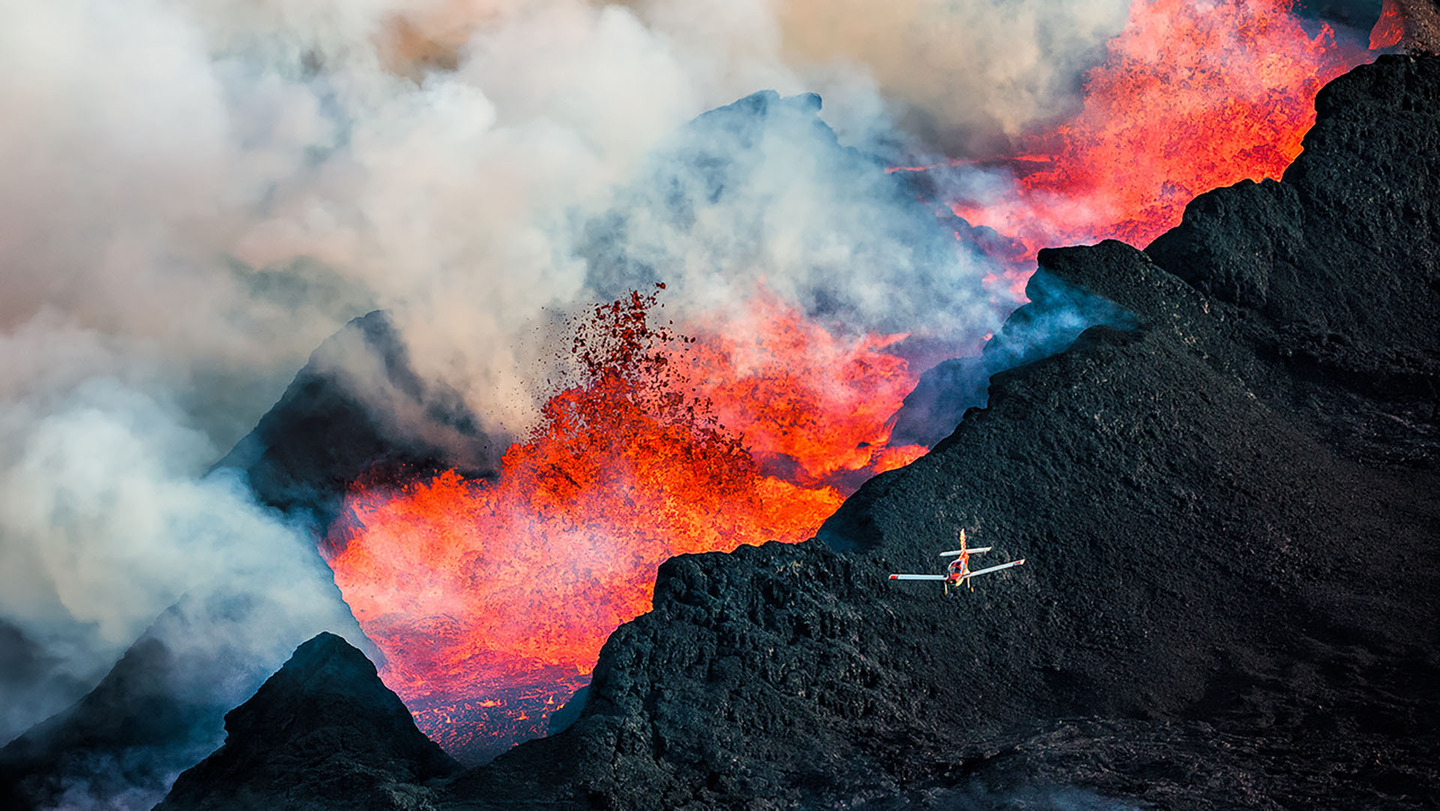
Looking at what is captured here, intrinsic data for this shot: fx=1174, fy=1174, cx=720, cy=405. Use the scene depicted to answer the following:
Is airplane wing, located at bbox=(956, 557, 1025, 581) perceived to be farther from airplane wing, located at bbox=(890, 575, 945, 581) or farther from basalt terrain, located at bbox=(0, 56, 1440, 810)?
airplane wing, located at bbox=(890, 575, 945, 581)

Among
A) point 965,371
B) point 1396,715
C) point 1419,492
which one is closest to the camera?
point 1396,715

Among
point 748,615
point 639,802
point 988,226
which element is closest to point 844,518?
point 748,615

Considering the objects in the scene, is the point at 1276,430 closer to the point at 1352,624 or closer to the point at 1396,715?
the point at 1352,624

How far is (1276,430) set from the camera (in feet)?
72.6

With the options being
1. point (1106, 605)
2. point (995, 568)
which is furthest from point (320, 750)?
point (1106, 605)

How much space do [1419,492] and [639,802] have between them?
52.1ft

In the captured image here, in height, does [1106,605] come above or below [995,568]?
below

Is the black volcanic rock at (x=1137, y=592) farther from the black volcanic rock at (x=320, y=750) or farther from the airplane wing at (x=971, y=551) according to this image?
the black volcanic rock at (x=320, y=750)

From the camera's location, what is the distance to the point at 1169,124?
32.9 meters

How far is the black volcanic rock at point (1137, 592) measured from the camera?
15055 mm

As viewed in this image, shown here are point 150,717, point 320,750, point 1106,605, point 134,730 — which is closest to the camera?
point 320,750

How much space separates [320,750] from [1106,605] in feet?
40.0

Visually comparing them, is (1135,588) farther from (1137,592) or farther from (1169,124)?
(1169,124)

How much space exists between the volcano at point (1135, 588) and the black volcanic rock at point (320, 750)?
0.52 m
